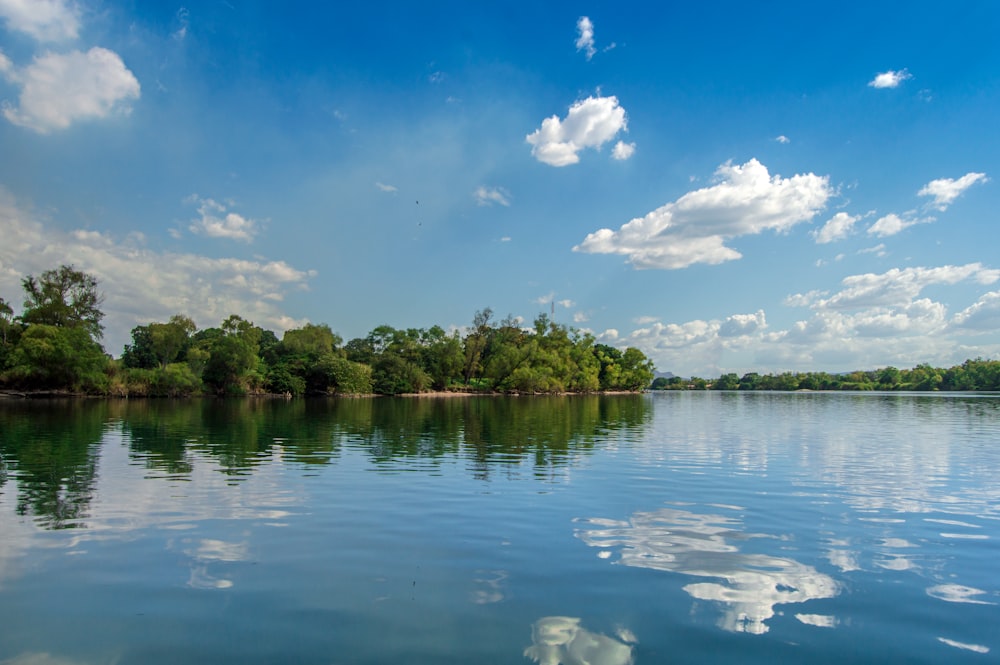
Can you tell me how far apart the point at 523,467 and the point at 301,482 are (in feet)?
24.8

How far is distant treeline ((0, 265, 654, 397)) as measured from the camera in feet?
261

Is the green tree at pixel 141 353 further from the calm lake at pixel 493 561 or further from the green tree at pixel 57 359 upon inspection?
the calm lake at pixel 493 561

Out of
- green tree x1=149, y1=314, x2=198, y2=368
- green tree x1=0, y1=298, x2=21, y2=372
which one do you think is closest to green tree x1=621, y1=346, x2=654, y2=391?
green tree x1=149, y1=314, x2=198, y2=368

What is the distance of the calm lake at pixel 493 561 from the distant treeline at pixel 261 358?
70.8m

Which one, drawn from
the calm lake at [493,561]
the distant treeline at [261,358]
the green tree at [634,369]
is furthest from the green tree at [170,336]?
the green tree at [634,369]

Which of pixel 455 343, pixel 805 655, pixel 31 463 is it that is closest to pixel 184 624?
pixel 805 655

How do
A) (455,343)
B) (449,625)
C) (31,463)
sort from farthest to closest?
(455,343)
(31,463)
(449,625)

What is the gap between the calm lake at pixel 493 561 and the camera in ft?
22.6

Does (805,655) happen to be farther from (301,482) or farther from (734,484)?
(301,482)

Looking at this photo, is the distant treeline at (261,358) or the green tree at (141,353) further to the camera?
the green tree at (141,353)

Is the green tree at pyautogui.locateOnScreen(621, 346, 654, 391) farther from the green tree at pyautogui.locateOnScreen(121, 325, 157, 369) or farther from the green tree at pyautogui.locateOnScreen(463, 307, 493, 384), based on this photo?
the green tree at pyautogui.locateOnScreen(121, 325, 157, 369)

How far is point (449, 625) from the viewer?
24.1ft

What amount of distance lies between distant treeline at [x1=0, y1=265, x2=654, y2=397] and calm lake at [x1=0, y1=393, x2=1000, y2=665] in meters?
70.8

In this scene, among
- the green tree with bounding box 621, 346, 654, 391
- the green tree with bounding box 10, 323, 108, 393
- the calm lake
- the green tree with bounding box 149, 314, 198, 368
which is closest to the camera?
the calm lake
